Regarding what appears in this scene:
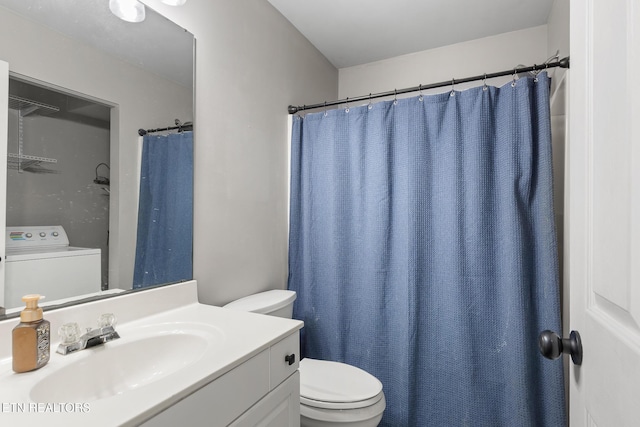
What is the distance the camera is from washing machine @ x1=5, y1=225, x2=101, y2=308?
0.87 meters

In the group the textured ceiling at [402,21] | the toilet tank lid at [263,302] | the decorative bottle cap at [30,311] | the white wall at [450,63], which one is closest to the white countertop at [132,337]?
the decorative bottle cap at [30,311]

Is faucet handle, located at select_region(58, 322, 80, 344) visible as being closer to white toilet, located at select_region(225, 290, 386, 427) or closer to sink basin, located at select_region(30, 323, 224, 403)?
sink basin, located at select_region(30, 323, 224, 403)

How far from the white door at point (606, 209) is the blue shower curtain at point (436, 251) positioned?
0.95 metres

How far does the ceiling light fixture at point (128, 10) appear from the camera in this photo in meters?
1.12

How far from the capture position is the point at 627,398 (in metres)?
0.42

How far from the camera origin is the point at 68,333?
0.87m

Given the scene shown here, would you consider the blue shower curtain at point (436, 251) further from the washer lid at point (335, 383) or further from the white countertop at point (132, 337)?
the white countertop at point (132, 337)

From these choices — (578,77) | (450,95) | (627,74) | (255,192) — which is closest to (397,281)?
(255,192)

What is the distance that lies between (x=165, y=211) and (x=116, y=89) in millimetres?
469

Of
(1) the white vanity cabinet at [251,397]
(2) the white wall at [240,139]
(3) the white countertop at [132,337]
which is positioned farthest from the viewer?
(2) the white wall at [240,139]

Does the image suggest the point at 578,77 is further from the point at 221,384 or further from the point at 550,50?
the point at 550,50

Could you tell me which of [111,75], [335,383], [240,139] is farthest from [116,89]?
[335,383]

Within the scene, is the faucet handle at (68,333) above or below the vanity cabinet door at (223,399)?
above

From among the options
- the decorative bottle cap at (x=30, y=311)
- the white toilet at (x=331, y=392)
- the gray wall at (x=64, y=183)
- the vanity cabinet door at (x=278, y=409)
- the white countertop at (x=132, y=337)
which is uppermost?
the gray wall at (x=64, y=183)
